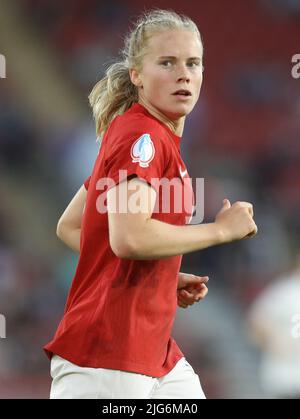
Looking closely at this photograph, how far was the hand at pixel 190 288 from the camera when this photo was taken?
228 centimetres

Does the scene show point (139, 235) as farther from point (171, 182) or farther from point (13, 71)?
point (13, 71)

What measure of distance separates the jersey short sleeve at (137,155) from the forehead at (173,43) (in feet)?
0.85

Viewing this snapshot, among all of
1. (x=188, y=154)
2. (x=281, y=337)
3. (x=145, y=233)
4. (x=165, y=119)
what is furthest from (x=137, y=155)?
(x=188, y=154)

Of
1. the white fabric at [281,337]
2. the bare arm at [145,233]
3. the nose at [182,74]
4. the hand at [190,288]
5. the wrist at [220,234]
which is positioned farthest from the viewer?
the white fabric at [281,337]

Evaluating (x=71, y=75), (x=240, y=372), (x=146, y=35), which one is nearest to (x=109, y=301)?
(x=146, y=35)

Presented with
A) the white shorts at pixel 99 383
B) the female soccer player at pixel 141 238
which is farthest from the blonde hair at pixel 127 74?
the white shorts at pixel 99 383

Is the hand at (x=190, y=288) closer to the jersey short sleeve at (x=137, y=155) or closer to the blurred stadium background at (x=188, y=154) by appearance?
the jersey short sleeve at (x=137, y=155)

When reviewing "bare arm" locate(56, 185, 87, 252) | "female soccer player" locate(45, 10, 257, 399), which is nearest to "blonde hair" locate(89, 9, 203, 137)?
"female soccer player" locate(45, 10, 257, 399)

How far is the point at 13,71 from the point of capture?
5609 millimetres

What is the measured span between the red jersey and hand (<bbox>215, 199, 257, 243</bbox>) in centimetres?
12

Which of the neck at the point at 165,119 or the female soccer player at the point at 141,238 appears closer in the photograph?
the female soccer player at the point at 141,238

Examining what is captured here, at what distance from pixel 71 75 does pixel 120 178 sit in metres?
3.98

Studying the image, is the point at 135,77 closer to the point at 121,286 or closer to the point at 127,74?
the point at 127,74

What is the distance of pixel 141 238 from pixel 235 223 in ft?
0.94
